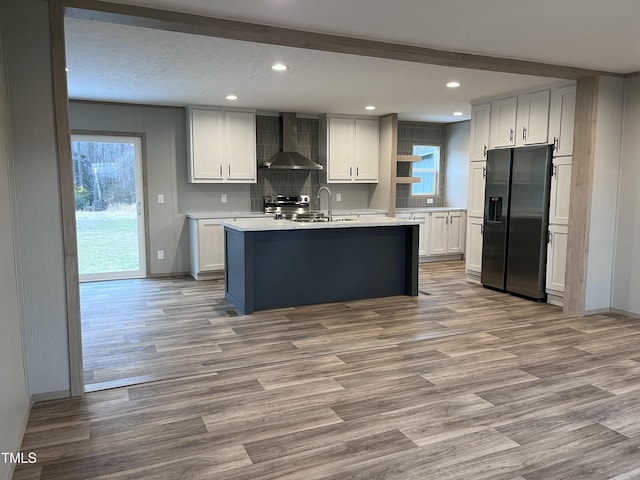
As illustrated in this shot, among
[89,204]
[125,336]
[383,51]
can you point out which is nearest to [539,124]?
[383,51]

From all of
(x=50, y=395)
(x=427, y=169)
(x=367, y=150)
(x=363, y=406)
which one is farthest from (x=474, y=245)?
(x=50, y=395)

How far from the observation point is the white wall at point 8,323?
2100 millimetres

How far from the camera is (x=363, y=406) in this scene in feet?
9.11

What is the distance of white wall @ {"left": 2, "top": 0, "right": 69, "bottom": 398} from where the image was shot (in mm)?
2611

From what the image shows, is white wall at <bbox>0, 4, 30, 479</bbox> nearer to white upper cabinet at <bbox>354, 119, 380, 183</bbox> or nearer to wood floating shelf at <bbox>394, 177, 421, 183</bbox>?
white upper cabinet at <bbox>354, 119, 380, 183</bbox>

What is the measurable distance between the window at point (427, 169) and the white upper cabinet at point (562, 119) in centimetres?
364

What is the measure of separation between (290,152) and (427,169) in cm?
286

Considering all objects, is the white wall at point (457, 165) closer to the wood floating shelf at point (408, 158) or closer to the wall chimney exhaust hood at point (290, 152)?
the wood floating shelf at point (408, 158)

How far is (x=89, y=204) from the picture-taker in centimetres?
637

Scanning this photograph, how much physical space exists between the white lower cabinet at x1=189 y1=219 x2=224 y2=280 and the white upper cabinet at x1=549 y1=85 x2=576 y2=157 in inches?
168

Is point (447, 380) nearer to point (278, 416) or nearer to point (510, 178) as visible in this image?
point (278, 416)

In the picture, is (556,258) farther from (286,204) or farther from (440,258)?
(286,204)

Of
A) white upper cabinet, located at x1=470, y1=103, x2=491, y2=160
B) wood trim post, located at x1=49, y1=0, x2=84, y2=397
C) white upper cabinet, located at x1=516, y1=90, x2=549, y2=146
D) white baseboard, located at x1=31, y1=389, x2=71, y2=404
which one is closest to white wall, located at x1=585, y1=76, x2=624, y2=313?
white upper cabinet, located at x1=516, y1=90, x2=549, y2=146

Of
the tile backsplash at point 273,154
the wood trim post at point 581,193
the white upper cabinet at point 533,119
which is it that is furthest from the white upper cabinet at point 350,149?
the wood trim post at point 581,193
